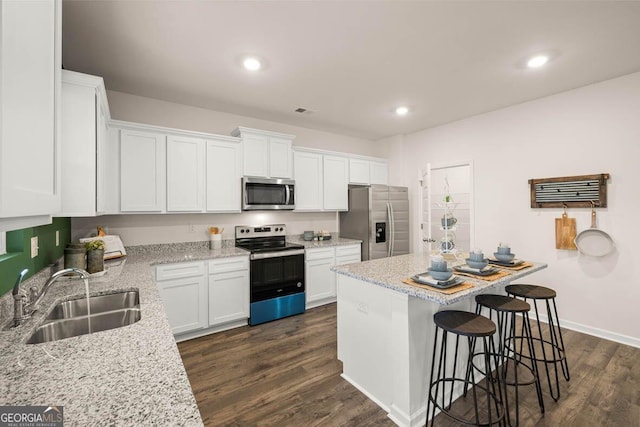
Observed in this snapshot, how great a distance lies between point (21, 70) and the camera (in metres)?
0.63

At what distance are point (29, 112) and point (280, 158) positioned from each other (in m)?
3.33

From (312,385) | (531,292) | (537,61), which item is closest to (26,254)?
(312,385)

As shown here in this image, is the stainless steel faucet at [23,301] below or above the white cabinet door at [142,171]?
below

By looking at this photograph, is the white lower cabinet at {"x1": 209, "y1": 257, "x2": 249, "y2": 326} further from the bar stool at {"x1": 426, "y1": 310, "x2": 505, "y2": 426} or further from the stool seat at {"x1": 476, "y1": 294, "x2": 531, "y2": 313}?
the stool seat at {"x1": 476, "y1": 294, "x2": 531, "y2": 313}

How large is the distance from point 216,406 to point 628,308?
404 cm

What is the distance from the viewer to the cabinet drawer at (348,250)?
13.7 ft

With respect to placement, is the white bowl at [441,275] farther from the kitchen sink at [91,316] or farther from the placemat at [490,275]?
the kitchen sink at [91,316]

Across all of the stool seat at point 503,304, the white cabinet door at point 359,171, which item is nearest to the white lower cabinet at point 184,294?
the stool seat at point 503,304

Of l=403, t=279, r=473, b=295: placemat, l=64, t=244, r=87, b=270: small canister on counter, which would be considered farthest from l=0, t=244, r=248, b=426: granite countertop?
l=403, t=279, r=473, b=295: placemat

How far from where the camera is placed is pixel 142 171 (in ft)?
10.1

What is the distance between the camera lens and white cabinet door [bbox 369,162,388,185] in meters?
5.08

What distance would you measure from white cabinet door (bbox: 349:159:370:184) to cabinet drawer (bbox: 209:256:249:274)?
2295mm

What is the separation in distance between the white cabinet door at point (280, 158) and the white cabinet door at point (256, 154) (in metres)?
0.07

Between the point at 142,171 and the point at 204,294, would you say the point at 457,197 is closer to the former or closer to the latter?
the point at 204,294
